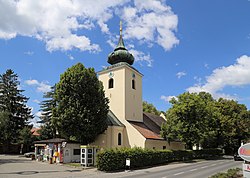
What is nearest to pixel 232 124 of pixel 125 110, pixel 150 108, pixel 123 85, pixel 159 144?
pixel 150 108

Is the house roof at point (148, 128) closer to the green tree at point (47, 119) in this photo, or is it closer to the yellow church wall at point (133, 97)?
the yellow church wall at point (133, 97)

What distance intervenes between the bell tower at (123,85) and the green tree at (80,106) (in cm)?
569

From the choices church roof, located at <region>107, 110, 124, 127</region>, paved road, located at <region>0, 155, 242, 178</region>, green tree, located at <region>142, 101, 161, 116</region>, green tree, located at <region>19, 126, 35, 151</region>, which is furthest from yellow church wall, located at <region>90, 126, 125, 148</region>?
green tree, located at <region>142, 101, 161, 116</region>

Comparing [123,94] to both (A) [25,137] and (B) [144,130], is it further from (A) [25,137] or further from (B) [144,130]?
(A) [25,137]

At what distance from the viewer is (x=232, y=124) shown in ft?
182

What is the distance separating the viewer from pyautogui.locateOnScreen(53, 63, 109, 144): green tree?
100 ft

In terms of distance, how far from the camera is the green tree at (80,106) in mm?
30547

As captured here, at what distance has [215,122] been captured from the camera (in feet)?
169

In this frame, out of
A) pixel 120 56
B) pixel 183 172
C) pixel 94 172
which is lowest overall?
pixel 94 172

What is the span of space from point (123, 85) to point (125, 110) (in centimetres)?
376

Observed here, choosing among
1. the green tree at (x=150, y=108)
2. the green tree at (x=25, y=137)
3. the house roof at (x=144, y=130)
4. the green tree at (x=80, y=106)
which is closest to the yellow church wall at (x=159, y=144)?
the house roof at (x=144, y=130)

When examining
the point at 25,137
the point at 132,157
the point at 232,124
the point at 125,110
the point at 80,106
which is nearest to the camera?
the point at 132,157

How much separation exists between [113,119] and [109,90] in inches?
196

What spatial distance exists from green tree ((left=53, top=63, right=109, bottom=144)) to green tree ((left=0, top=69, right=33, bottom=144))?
26.0m
